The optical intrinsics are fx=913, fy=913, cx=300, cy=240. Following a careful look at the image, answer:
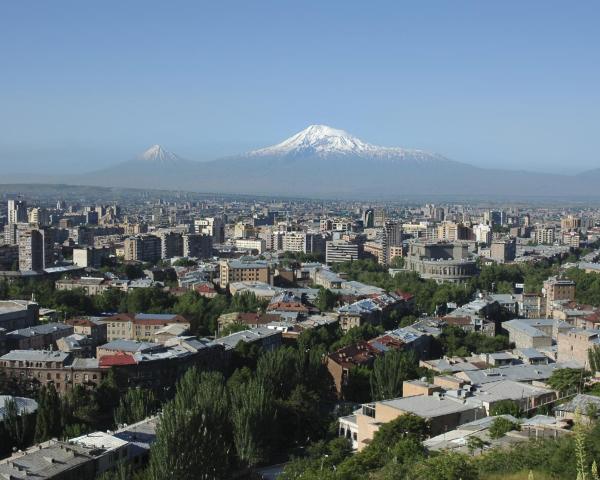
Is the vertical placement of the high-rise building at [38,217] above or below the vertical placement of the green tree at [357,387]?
above

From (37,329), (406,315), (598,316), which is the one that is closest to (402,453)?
(37,329)

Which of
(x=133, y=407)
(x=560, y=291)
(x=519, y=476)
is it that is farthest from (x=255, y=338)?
(x=560, y=291)

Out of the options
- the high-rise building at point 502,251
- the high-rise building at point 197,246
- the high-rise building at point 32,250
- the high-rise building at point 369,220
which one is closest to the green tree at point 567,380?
the high-rise building at point 32,250

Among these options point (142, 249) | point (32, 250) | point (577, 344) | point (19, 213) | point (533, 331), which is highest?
point (19, 213)

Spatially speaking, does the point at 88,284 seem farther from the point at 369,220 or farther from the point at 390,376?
the point at 369,220

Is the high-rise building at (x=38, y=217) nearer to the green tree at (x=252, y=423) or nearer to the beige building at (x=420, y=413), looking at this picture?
the green tree at (x=252, y=423)

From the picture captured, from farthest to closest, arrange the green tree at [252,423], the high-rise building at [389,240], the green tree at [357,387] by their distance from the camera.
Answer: the high-rise building at [389,240]
the green tree at [357,387]
the green tree at [252,423]

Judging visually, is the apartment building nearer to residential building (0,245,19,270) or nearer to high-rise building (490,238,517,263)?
residential building (0,245,19,270)

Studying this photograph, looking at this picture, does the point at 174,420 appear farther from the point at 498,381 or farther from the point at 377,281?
the point at 377,281

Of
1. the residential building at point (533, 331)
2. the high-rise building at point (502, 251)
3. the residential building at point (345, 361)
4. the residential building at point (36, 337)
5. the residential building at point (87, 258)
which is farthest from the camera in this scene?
the high-rise building at point (502, 251)

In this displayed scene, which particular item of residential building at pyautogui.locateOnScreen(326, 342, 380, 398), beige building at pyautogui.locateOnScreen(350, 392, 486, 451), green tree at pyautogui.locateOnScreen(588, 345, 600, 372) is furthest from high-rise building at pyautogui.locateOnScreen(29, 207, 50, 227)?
beige building at pyautogui.locateOnScreen(350, 392, 486, 451)

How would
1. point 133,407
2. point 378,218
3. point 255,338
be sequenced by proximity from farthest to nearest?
point 378,218 → point 255,338 → point 133,407
